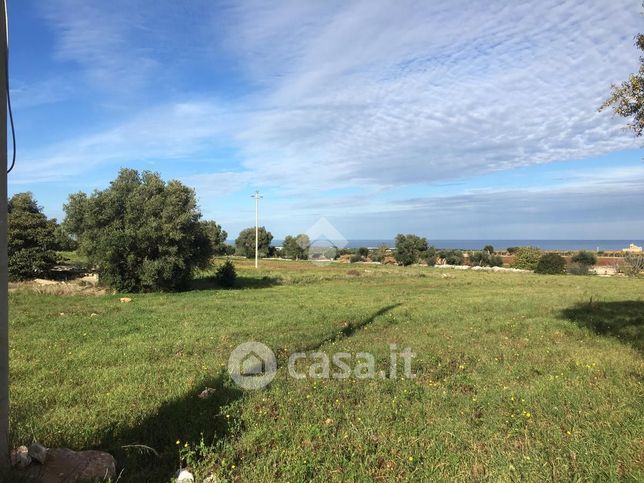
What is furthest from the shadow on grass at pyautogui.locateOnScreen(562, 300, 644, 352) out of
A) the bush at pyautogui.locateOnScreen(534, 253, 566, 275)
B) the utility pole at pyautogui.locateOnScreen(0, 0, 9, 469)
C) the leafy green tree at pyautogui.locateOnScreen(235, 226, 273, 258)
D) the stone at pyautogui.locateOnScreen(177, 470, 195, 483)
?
the leafy green tree at pyautogui.locateOnScreen(235, 226, 273, 258)

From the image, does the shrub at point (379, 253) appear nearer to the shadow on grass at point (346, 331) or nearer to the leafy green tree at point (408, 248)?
the leafy green tree at point (408, 248)

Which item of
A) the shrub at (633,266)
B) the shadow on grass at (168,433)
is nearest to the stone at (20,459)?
the shadow on grass at (168,433)

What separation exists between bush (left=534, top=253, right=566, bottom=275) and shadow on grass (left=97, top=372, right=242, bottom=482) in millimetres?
43691

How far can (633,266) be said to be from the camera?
145 ft

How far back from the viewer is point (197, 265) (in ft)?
76.6

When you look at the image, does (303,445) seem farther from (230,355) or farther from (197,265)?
(197,265)

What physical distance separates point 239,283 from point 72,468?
23.8 meters

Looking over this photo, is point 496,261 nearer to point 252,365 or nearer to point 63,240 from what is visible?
point 63,240

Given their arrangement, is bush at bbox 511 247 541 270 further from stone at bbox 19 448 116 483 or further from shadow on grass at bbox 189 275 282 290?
stone at bbox 19 448 116 483

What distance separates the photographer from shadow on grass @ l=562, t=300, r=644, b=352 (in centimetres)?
1046

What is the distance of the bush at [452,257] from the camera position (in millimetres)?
63625

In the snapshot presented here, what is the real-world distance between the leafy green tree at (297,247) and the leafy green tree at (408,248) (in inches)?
513

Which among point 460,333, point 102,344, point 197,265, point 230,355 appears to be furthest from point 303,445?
point 197,265

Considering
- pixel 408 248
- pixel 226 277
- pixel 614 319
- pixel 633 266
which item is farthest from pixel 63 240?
pixel 633 266
